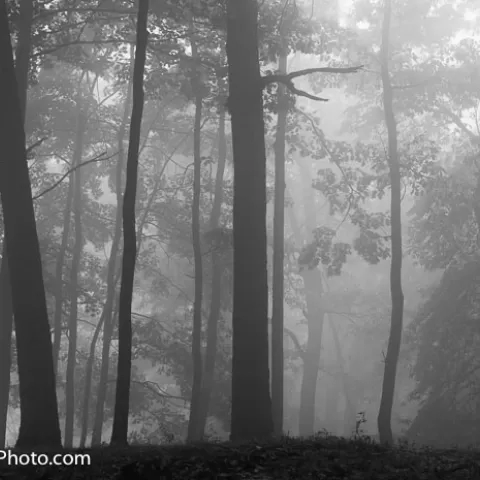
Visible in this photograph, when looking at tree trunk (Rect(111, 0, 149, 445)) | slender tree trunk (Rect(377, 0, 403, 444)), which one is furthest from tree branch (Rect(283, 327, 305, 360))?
tree trunk (Rect(111, 0, 149, 445))

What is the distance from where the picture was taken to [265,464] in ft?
24.3

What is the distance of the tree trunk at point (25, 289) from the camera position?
1005 cm

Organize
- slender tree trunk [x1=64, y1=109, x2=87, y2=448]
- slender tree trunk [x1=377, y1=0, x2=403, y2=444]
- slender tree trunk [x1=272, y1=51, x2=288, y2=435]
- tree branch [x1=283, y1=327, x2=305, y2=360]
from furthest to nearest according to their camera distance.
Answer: tree branch [x1=283, y1=327, x2=305, y2=360] < slender tree trunk [x1=64, y1=109, x2=87, y2=448] < slender tree trunk [x1=272, y1=51, x2=288, y2=435] < slender tree trunk [x1=377, y1=0, x2=403, y2=444]

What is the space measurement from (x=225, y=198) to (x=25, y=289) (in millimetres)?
15340

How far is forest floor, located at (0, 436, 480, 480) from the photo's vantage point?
22.8 feet

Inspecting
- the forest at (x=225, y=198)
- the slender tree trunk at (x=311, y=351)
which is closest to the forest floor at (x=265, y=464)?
the forest at (x=225, y=198)

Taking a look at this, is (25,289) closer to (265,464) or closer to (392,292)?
(265,464)

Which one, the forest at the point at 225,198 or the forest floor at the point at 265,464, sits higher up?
the forest at the point at 225,198

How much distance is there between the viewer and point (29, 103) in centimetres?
2320

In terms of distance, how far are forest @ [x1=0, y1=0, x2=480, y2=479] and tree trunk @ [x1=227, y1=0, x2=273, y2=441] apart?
0.11 feet

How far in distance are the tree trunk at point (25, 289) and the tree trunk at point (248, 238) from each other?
9.12 feet

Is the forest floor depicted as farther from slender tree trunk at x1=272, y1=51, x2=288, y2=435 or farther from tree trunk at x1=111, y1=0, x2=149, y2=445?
slender tree trunk at x1=272, y1=51, x2=288, y2=435

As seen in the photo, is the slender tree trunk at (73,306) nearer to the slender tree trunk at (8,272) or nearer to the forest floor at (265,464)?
the slender tree trunk at (8,272)

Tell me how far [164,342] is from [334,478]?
2015cm
